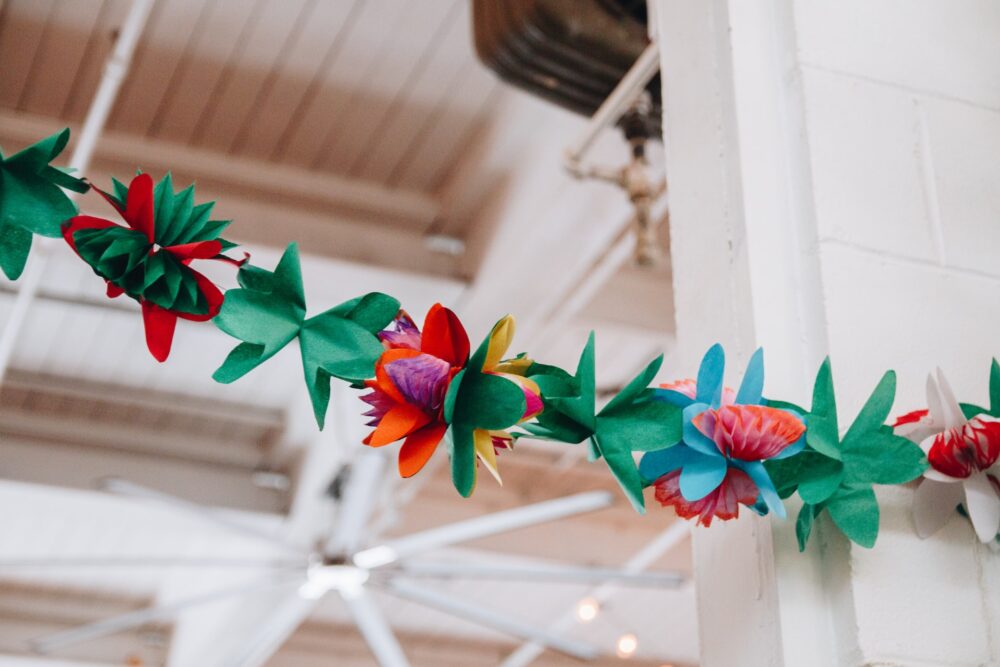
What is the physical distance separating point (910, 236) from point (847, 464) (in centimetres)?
26

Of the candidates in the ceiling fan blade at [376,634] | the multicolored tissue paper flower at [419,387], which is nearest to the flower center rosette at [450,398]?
the multicolored tissue paper flower at [419,387]

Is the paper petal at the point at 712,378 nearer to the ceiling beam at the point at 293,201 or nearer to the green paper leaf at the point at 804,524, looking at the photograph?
the green paper leaf at the point at 804,524

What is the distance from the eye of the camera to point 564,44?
7.38ft

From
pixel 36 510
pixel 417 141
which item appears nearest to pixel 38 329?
pixel 36 510

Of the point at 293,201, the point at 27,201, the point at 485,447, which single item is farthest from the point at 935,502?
the point at 293,201

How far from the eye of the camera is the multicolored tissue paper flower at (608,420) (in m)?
0.75

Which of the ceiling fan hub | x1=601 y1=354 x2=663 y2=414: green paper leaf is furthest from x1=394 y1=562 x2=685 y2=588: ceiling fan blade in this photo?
x1=601 y1=354 x2=663 y2=414: green paper leaf

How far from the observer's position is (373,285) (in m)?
3.66

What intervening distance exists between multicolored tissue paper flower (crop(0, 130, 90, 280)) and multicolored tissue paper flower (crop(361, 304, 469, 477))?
205 millimetres

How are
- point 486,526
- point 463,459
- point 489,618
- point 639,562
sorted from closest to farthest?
point 463,459 → point 486,526 → point 489,618 → point 639,562

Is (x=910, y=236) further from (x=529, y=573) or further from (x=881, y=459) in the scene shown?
(x=529, y=573)

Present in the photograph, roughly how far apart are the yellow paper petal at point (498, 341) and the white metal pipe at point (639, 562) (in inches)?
161

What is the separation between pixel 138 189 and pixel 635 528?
5382mm

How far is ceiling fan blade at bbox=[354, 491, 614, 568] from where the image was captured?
338 centimetres
